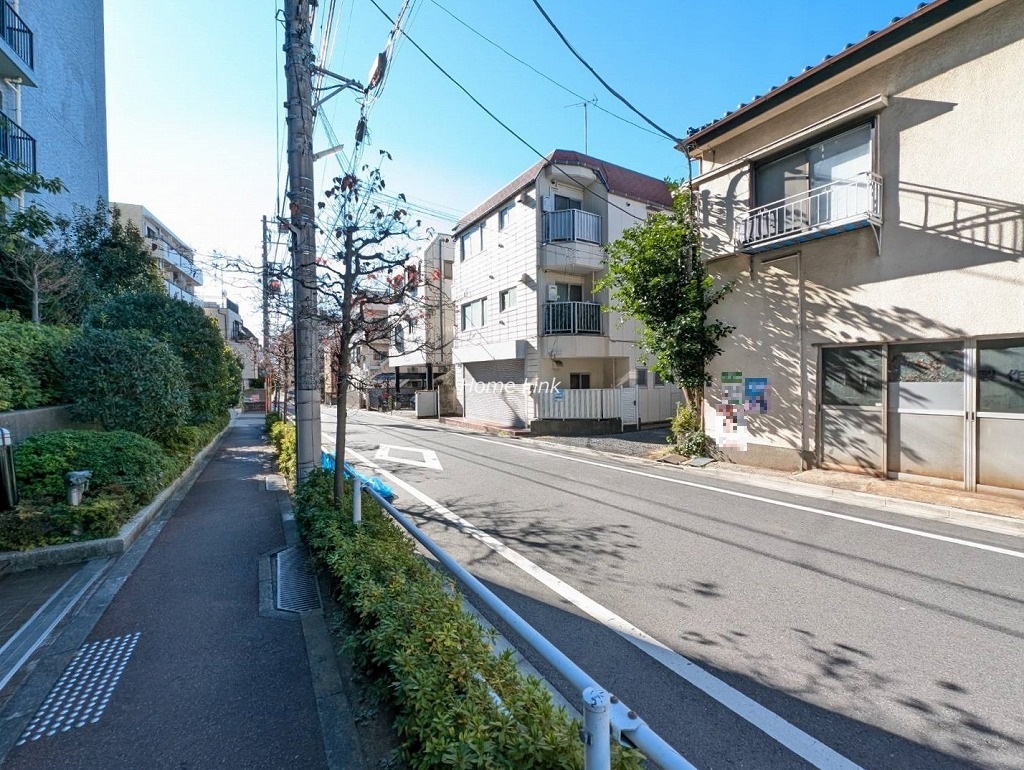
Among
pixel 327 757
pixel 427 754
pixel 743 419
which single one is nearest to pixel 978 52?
pixel 743 419

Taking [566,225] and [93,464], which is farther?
[566,225]

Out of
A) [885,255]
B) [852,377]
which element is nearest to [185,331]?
[852,377]

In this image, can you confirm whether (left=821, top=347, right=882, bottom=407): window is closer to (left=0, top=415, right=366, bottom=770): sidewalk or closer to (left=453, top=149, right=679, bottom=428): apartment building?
(left=453, top=149, right=679, bottom=428): apartment building

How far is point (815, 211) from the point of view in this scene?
867cm

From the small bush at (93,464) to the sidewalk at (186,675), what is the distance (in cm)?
115

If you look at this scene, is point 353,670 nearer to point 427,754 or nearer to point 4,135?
point 427,754

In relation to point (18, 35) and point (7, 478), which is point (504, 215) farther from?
point (7, 478)

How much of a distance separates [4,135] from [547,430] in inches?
645

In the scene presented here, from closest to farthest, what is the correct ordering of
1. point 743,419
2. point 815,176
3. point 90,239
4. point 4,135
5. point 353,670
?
point 353,670 < point 815,176 < point 743,419 < point 4,135 < point 90,239

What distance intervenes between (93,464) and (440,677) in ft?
21.0

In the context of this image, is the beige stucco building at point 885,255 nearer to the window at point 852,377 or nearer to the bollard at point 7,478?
the window at point 852,377

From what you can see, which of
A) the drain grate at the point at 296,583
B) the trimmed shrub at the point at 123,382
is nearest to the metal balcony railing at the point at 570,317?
the trimmed shrub at the point at 123,382

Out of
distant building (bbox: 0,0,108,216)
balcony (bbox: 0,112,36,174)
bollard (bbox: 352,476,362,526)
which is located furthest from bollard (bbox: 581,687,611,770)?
balcony (bbox: 0,112,36,174)

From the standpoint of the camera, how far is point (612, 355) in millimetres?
17344
